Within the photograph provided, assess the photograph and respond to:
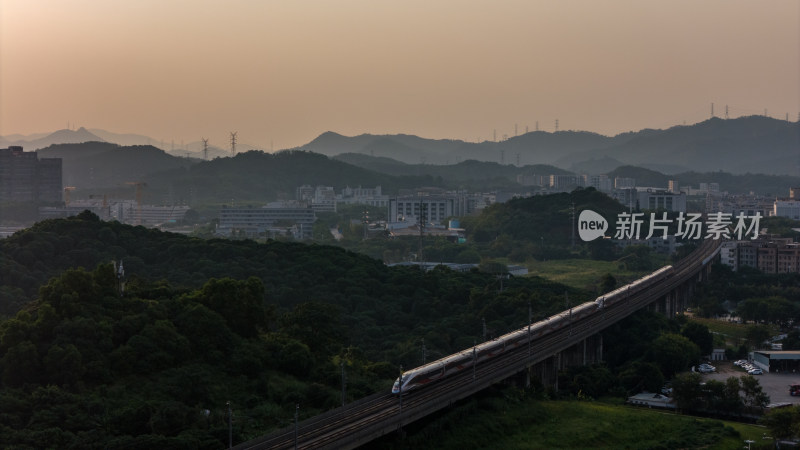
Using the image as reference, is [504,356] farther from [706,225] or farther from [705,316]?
[706,225]

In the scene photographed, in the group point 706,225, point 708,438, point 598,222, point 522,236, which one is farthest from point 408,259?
point 708,438

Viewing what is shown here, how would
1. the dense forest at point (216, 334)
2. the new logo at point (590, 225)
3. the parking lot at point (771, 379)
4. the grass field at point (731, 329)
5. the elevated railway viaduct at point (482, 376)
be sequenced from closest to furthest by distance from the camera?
the elevated railway viaduct at point (482, 376)
the dense forest at point (216, 334)
the parking lot at point (771, 379)
the grass field at point (731, 329)
the new logo at point (590, 225)

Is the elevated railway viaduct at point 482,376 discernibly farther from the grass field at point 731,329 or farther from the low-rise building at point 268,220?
the low-rise building at point 268,220

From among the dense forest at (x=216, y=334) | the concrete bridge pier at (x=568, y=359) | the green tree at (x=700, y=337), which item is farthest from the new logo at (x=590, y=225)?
the concrete bridge pier at (x=568, y=359)

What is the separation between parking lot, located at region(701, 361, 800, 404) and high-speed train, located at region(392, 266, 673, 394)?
692 centimetres

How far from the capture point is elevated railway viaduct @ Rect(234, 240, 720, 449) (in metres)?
26.5

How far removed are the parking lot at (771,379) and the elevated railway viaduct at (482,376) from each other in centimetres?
553

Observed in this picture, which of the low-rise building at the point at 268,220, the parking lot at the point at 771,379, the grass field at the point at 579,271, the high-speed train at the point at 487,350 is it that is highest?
the low-rise building at the point at 268,220

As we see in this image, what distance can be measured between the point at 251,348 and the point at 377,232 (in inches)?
3413

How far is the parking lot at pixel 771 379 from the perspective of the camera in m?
41.9

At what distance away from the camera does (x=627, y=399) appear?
40.8 metres

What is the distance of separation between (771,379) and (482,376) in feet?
63.0

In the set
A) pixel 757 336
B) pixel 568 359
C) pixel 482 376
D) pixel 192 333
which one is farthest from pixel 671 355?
pixel 192 333

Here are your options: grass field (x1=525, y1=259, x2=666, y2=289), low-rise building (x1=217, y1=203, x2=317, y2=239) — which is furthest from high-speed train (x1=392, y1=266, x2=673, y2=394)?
low-rise building (x1=217, y1=203, x2=317, y2=239)
